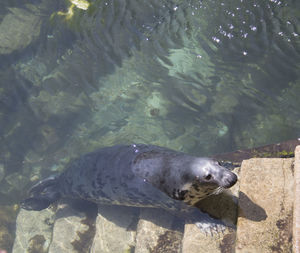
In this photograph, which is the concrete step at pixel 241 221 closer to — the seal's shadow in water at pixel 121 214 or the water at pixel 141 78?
the seal's shadow in water at pixel 121 214

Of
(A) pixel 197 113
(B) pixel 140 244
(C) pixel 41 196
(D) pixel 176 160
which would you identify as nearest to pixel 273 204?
(D) pixel 176 160

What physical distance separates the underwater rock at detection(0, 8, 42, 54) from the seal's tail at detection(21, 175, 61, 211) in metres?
4.10

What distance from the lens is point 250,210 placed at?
9.41 ft

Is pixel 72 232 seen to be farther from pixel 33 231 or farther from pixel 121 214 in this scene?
pixel 33 231

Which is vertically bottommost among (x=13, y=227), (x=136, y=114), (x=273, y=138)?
(x=13, y=227)

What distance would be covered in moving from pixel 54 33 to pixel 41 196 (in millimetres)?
4376

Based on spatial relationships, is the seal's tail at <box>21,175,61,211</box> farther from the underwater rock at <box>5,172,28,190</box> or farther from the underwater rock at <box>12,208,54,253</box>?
the underwater rock at <box>5,172,28,190</box>

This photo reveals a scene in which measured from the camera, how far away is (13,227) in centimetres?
705

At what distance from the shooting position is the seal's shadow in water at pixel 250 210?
9.13 ft

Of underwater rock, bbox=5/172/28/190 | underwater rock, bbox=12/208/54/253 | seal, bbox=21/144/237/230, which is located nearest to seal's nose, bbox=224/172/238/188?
seal, bbox=21/144/237/230

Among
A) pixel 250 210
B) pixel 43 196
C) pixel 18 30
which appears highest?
pixel 250 210

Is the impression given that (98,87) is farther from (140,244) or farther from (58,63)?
(140,244)

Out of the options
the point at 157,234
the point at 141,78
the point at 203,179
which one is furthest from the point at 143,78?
the point at 203,179

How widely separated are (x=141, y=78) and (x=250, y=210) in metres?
4.96
